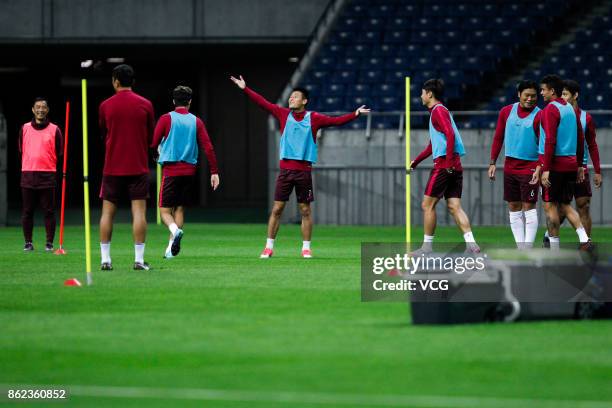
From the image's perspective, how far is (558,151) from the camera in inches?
576

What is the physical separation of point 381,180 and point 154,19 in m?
9.74

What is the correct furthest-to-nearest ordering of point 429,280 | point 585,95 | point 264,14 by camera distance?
1. point 264,14
2. point 585,95
3. point 429,280

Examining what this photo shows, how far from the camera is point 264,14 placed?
34.0 meters

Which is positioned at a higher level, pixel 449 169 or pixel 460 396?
pixel 449 169

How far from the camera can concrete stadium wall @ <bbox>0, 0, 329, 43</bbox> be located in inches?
1337

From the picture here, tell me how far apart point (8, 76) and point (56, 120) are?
244 cm

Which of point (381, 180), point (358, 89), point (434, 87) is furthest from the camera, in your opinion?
point (358, 89)

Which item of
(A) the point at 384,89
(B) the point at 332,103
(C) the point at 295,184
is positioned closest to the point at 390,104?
(A) the point at 384,89

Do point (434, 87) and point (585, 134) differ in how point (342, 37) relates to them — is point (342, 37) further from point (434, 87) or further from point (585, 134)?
point (434, 87)

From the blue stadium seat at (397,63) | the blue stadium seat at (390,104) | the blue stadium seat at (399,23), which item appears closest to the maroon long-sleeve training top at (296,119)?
the blue stadium seat at (390,104)

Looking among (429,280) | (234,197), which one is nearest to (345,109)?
(234,197)

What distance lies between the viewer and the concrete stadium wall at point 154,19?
1337 inches

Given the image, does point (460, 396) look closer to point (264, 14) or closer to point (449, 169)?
point (449, 169)

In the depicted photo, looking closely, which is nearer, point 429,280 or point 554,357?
point 554,357
